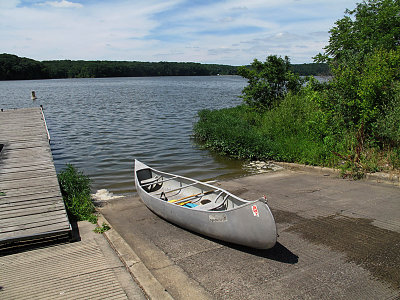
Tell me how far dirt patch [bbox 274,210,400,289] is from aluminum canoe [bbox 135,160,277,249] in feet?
4.29

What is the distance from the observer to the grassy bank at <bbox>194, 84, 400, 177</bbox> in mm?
10367

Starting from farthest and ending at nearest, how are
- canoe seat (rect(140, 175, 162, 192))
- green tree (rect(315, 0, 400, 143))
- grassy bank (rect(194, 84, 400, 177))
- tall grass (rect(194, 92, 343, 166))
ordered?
tall grass (rect(194, 92, 343, 166)), green tree (rect(315, 0, 400, 143)), grassy bank (rect(194, 84, 400, 177)), canoe seat (rect(140, 175, 162, 192))

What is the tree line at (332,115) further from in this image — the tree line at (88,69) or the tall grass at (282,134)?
the tree line at (88,69)

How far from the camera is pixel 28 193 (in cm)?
723

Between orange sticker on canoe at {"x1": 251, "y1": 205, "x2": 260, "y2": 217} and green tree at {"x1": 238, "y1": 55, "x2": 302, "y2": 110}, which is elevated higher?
green tree at {"x1": 238, "y1": 55, "x2": 302, "y2": 110}

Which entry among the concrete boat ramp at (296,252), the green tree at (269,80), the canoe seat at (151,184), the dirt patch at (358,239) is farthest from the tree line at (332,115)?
the canoe seat at (151,184)

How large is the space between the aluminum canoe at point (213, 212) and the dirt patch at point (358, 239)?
131cm

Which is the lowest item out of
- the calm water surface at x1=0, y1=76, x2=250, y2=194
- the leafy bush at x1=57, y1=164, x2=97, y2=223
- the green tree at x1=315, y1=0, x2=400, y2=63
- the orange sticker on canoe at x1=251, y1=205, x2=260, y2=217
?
the calm water surface at x1=0, y1=76, x2=250, y2=194

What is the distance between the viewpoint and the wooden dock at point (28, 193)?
596 cm

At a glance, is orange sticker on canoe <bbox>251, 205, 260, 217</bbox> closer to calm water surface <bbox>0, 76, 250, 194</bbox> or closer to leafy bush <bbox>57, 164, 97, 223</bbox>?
leafy bush <bbox>57, 164, 97, 223</bbox>

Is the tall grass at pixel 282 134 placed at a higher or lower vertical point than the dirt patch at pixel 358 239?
higher

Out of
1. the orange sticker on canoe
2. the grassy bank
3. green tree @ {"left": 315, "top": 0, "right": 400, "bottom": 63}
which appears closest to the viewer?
the orange sticker on canoe

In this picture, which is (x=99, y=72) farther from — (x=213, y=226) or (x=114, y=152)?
(x=213, y=226)

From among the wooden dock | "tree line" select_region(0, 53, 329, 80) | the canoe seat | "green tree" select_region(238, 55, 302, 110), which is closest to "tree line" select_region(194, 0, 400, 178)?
"green tree" select_region(238, 55, 302, 110)
